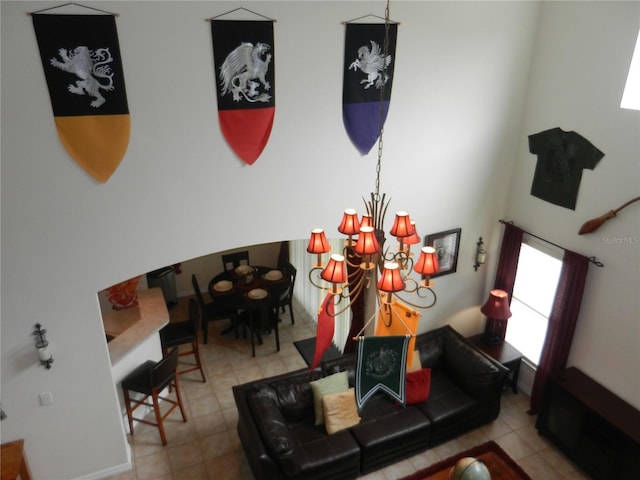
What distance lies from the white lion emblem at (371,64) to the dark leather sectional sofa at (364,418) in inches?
131

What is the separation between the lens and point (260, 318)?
7641mm

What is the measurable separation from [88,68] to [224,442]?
4.39 meters

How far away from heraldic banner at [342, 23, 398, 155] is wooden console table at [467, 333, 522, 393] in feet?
11.0

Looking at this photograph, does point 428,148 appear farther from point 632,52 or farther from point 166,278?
point 166,278

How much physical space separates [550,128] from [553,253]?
1.48 meters

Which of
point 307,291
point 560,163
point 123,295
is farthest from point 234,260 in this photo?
point 560,163

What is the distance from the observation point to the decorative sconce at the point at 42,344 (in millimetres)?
4555

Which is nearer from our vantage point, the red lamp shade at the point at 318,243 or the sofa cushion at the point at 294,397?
the red lamp shade at the point at 318,243

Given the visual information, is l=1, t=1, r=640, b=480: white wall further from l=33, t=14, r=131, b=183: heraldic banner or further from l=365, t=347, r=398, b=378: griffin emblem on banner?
l=365, t=347, r=398, b=378: griffin emblem on banner

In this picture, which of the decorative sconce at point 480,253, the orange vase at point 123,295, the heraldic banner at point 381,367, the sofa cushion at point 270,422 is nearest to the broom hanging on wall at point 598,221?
the decorative sconce at point 480,253

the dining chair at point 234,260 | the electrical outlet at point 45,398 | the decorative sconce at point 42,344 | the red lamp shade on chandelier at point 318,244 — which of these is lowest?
the dining chair at point 234,260

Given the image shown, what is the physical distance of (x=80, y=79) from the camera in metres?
3.94

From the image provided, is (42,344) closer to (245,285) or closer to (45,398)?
(45,398)

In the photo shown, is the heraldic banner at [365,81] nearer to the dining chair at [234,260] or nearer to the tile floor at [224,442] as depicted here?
the tile floor at [224,442]
